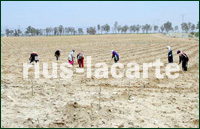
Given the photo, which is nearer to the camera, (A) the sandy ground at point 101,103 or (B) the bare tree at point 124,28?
(A) the sandy ground at point 101,103

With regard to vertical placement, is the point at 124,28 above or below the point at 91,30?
above

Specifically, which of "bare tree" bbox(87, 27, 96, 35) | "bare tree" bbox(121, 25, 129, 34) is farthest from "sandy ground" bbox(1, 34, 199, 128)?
"bare tree" bbox(121, 25, 129, 34)

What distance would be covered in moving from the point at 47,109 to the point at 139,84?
420cm

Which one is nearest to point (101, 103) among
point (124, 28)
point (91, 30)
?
point (91, 30)

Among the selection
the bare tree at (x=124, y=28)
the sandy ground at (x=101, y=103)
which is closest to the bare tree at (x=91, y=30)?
the bare tree at (x=124, y=28)

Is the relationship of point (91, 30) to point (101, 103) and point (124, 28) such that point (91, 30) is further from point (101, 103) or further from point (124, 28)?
point (101, 103)

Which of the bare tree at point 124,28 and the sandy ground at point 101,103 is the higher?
the bare tree at point 124,28

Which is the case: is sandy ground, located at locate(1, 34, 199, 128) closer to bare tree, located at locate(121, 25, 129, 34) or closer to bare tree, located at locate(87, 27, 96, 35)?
bare tree, located at locate(87, 27, 96, 35)

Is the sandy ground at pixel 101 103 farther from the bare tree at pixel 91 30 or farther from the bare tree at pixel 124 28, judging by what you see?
the bare tree at pixel 124 28

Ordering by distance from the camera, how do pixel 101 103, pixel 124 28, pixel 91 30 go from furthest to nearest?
pixel 124 28 → pixel 91 30 → pixel 101 103

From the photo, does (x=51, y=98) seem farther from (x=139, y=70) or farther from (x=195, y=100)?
(x=139, y=70)

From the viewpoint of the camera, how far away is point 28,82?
9688 mm

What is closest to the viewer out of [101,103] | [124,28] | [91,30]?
[101,103]

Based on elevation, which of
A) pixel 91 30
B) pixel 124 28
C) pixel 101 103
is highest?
pixel 124 28
